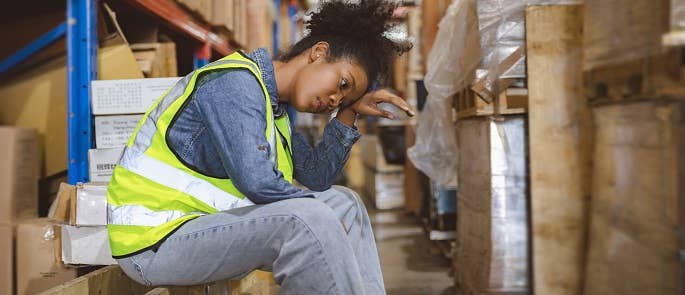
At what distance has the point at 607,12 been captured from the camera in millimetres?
1520

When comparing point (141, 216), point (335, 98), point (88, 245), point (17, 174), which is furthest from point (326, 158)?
point (17, 174)

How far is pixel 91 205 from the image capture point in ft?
6.46

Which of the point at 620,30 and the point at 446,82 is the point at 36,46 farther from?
the point at 620,30

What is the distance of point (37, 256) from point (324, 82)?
155 cm

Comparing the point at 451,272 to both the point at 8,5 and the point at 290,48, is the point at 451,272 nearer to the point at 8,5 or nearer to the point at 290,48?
the point at 290,48

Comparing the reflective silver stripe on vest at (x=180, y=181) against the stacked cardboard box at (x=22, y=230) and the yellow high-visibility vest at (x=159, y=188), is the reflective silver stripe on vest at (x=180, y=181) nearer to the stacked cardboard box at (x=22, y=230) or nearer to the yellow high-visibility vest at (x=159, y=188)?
the yellow high-visibility vest at (x=159, y=188)

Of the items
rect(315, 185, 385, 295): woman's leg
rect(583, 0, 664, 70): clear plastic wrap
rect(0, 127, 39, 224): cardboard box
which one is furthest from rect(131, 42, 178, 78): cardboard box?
rect(583, 0, 664, 70): clear plastic wrap

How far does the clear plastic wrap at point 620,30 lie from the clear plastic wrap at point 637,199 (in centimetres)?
15

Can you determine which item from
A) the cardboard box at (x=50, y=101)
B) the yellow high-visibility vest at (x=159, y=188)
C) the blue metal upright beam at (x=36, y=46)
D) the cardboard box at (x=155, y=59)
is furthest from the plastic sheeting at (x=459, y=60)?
the blue metal upright beam at (x=36, y=46)

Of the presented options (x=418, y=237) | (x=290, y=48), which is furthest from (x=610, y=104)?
(x=418, y=237)

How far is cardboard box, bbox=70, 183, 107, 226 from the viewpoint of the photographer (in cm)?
197

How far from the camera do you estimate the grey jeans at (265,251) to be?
1213 mm

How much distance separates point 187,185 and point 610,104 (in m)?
1.21

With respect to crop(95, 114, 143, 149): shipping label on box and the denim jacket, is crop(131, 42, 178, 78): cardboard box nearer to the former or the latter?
crop(95, 114, 143, 149): shipping label on box
